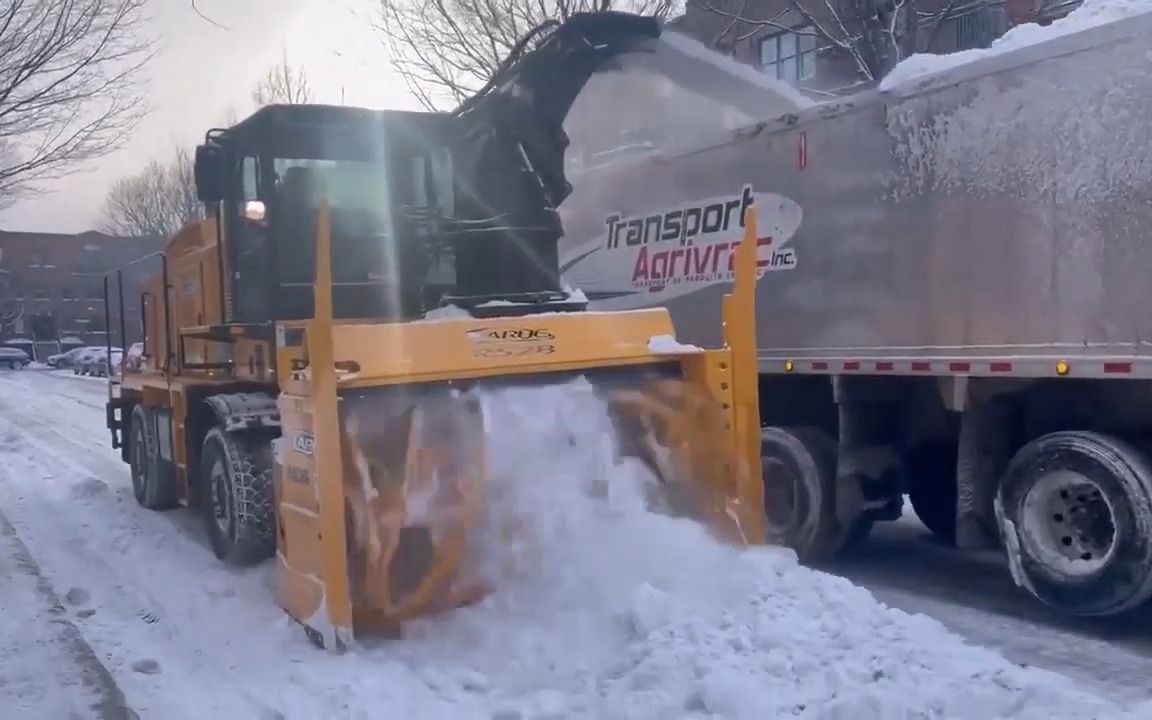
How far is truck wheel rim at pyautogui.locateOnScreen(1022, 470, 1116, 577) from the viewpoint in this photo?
6.43 meters

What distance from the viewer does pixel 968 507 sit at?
7.30 metres

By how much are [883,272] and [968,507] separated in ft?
5.36

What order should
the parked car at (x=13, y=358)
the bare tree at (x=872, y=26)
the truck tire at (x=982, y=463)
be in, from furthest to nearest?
the parked car at (x=13, y=358) → the bare tree at (x=872, y=26) → the truck tire at (x=982, y=463)

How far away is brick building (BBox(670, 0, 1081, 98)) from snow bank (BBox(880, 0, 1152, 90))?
4.56 metres

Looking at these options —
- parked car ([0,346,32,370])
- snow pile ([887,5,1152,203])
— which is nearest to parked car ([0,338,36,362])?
parked car ([0,346,32,370])

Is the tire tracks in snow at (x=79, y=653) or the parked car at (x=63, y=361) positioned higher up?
the parked car at (x=63, y=361)

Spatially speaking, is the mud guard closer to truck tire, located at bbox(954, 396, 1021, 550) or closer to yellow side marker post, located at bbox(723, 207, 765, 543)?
yellow side marker post, located at bbox(723, 207, 765, 543)

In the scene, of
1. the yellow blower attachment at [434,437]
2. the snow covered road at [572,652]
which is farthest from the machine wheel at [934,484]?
the yellow blower attachment at [434,437]

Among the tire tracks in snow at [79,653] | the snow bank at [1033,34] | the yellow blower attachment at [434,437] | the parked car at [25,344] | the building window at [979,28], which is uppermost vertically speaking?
the building window at [979,28]

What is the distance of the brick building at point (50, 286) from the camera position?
77.5 metres

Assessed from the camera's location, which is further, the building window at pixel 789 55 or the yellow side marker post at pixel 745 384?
the building window at pixel 789 55

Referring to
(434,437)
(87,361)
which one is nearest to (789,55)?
(434,437)

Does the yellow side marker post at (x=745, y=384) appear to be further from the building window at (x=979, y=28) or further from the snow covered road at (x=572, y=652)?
the building window at (x=979, y=28)

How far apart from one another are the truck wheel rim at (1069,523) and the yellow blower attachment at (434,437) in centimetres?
158
